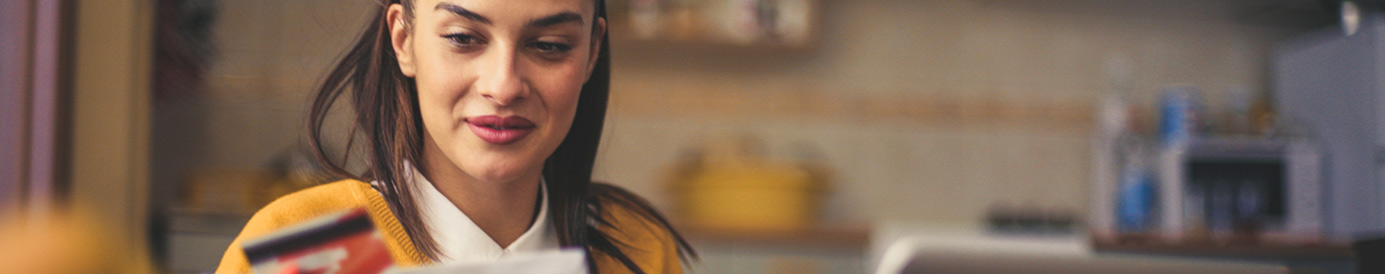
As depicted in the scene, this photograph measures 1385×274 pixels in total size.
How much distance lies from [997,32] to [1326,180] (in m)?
0.98

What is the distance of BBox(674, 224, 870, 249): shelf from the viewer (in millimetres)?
2344

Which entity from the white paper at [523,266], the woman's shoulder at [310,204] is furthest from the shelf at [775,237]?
the white paper at [523,266]

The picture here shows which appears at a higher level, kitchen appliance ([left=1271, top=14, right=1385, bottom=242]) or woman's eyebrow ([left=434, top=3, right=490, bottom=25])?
woman's eyebrow ([left=434, top=3, right=490, bottom=25])

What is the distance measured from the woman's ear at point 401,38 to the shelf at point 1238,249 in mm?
1953

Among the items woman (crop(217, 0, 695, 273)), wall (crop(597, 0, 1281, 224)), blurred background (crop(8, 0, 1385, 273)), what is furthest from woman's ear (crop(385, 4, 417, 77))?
wall (crop(597, 0, 1281, 224))

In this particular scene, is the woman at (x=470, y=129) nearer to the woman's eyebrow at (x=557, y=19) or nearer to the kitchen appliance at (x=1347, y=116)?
the woman's eyebrow at (x=557, y=19)

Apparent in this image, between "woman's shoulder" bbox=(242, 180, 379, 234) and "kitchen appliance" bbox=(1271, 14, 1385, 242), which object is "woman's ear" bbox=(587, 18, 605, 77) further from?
"kitchen appliance" bbox=(1271, 14, 1385, 242)

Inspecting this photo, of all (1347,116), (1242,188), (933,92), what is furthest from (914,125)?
(1347,116)

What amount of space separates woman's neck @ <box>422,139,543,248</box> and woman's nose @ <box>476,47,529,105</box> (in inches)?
3.9

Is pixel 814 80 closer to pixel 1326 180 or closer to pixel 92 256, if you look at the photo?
pixel 1326 180

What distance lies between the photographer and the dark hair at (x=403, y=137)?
2.58ft

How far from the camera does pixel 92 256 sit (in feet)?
0.94

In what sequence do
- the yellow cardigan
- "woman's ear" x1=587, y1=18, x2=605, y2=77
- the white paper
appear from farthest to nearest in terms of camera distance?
1. "woman's ear" x1=587, y1=18, x2=605, y2=77
2. the yellow cardigan
3. the white paper

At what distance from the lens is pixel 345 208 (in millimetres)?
765
